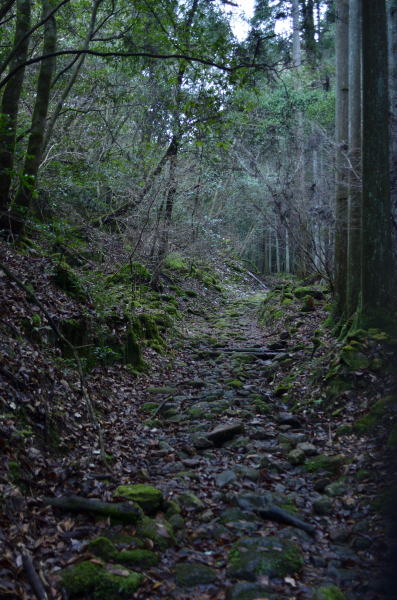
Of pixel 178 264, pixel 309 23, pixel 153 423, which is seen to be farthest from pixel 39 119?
pixel 178 264

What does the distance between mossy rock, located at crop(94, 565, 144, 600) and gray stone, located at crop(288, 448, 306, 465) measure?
8.18 feet

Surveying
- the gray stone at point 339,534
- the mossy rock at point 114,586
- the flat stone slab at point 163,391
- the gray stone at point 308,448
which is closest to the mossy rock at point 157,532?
the mossy rock at point 114,586

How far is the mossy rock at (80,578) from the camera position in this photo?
9.14 ft

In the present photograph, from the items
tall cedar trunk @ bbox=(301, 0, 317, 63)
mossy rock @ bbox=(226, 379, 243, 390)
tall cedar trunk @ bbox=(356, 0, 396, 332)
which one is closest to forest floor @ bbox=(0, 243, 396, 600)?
mossy rock @ bbox=(226, 379, 243, 390)

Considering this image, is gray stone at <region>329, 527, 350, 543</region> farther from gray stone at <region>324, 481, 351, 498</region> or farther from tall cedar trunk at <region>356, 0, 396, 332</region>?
tall cedar trunk at <region>356, 0, 396, 332</region>

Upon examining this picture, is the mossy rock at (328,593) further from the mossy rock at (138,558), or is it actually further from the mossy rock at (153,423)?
the mossy rock at (153,423)

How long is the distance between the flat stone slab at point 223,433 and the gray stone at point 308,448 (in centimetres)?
89

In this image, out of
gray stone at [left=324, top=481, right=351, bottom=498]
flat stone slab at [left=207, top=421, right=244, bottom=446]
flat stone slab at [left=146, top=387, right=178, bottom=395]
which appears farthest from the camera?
flat stone slab at [left=146, top=387, right=178, bottom=395]

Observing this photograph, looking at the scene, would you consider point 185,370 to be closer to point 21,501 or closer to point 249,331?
point 249,331

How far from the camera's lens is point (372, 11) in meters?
6.20

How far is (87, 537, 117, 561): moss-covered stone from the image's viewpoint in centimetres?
315

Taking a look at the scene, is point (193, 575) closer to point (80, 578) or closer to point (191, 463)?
point (80, 578)

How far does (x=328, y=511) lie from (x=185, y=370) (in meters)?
5.36

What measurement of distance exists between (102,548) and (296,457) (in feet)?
8.40
